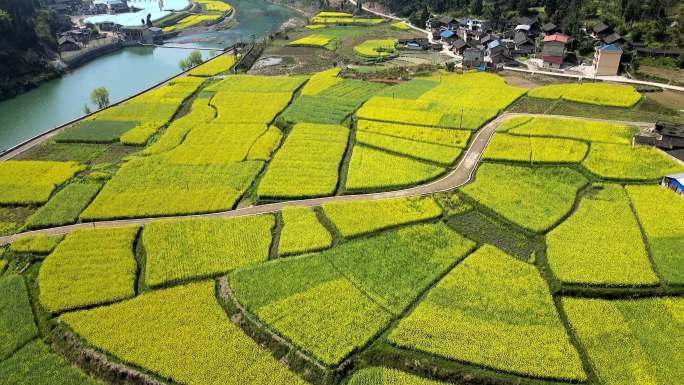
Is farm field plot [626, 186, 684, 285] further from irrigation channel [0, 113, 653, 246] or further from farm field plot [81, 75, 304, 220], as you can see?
farm field plot [81, 75, 304, 220]

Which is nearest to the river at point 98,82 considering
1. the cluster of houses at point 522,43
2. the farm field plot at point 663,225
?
the cluster of houses at point 522,43

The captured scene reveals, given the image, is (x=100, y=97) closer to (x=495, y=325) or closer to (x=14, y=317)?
(x=14, y=317)

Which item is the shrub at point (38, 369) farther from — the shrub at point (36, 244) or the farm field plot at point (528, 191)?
the farm field plot at point (528, 191)

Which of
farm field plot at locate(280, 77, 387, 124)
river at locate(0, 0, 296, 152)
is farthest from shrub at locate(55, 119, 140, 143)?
farm field plot at locate(280, 77, 387, 124)

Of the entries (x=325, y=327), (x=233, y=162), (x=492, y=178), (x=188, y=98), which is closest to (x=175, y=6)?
(x=188, y=98)

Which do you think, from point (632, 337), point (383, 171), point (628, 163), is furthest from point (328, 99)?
point (632, 337)

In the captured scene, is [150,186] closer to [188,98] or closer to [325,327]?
[325,327]

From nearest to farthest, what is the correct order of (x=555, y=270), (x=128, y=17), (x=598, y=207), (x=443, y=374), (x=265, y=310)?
(x=443, y=374) → (x=265, y=310) → (x=555, y=270) → (x=598, y=207) → (x=128, y=17)
